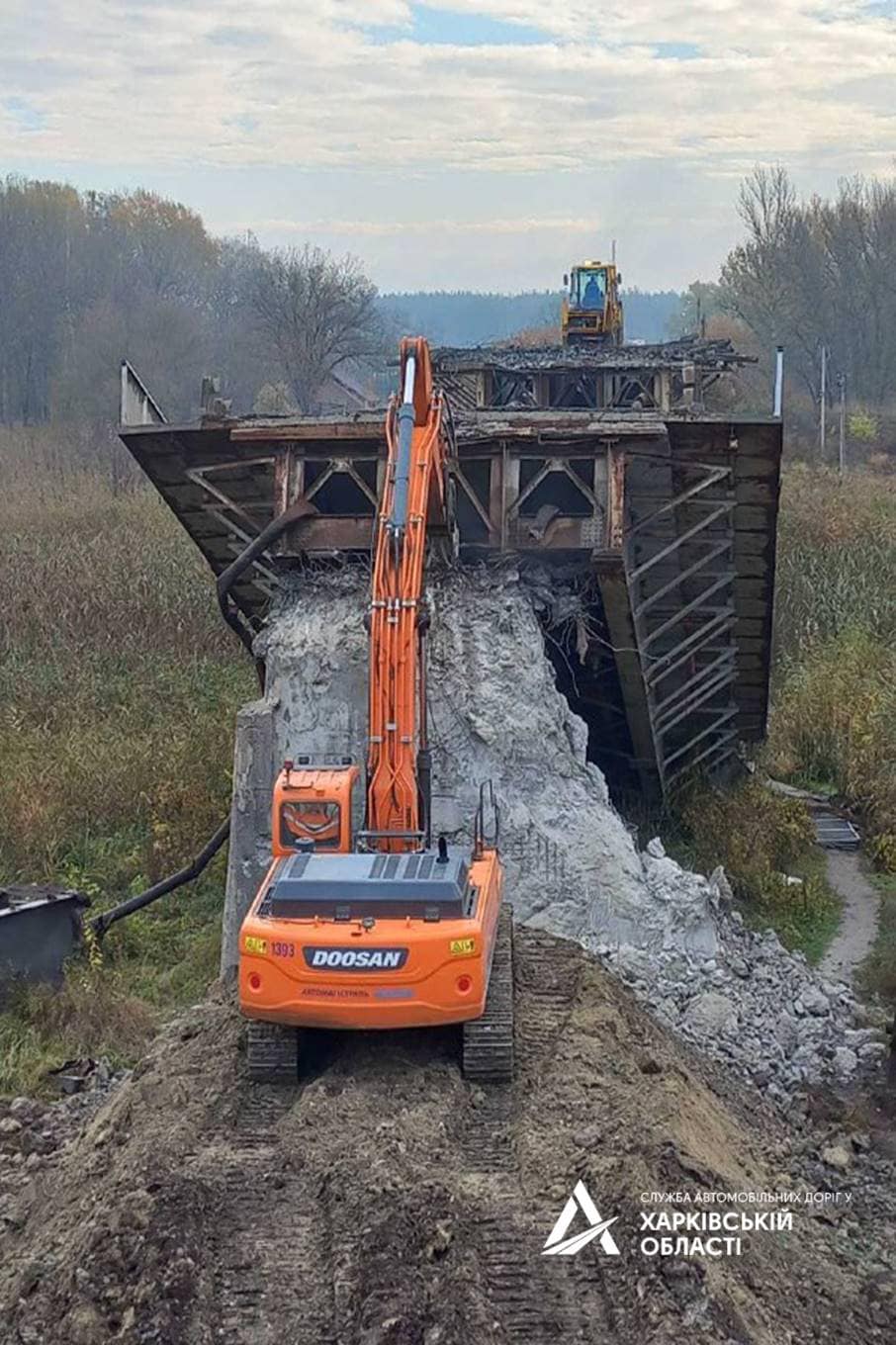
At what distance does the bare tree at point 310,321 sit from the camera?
4572 centimetres

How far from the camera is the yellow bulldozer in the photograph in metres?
30.2

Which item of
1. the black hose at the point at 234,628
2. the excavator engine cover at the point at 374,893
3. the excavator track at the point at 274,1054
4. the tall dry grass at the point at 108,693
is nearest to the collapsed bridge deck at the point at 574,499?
the black hose at the point at 234,628

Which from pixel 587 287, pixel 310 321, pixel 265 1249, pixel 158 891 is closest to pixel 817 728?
pixel 158 891

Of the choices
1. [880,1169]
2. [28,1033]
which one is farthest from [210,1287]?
[28,1033]

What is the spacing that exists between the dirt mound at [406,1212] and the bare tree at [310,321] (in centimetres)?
3644

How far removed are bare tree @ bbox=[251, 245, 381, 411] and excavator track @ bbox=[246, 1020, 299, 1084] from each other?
119 feet

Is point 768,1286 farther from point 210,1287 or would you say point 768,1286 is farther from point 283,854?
point 283,854

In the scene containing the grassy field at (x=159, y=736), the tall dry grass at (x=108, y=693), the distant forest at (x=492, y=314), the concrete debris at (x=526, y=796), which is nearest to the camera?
the concrete debris at (x=526, y=796)

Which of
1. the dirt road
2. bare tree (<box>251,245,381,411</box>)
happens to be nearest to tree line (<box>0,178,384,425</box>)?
bare tree (<box>251,245,381,411</box>)

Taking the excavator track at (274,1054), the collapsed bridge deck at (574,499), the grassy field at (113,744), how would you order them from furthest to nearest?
1. the collapsed bridge deck at (574,499)
2. the grassy field at (113,744)
3. the excavator track at (274,1054)

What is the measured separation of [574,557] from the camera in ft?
42.6

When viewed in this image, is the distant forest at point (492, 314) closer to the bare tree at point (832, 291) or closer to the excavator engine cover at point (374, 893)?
the bare tree at point (832, 291)

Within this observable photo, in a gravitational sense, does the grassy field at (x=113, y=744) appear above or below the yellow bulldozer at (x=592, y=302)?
below
